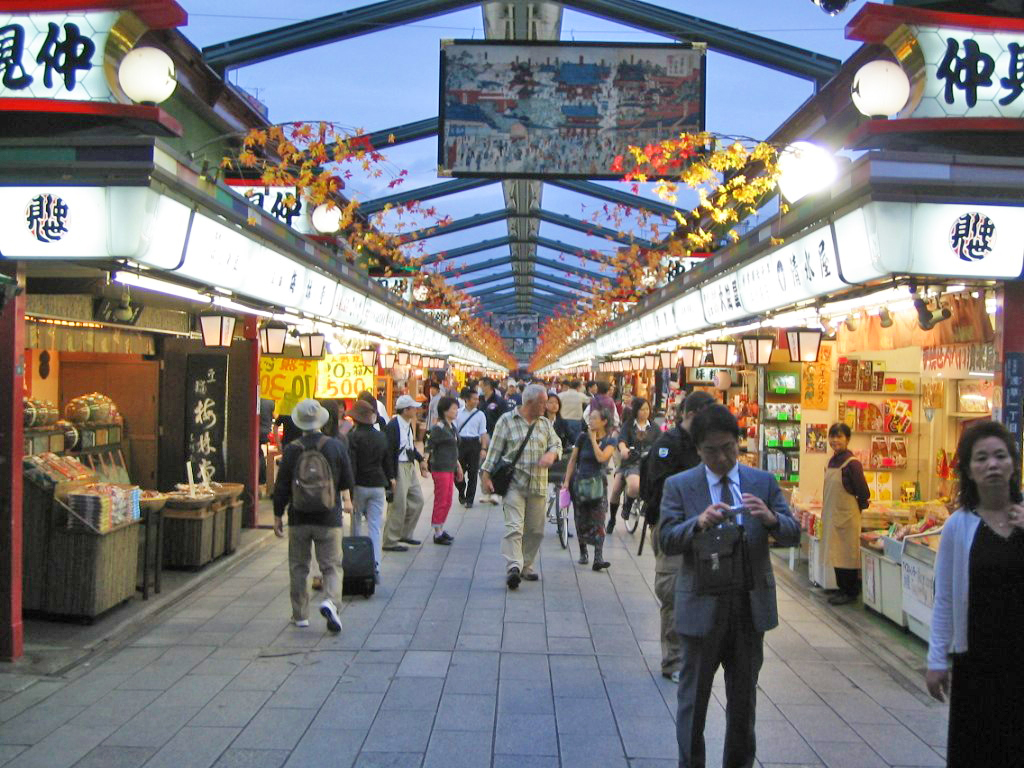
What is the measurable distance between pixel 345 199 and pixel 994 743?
15.8 metres

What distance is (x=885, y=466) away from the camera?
11.3 metres

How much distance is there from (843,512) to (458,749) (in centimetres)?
558

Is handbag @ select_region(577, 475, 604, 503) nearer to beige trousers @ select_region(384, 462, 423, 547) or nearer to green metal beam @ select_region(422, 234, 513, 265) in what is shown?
beige trousers @ select_region(384, 462, 423, 547)

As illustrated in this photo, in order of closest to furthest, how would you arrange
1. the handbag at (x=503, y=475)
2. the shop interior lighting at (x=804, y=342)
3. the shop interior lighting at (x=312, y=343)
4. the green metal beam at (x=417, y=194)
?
the handbag at (x=503, y=475)
the shop interior lighting at (x=804, y=342)
the shop interior lighting at (x=312, y=343)
the green metal beam at (x=417, y=194)

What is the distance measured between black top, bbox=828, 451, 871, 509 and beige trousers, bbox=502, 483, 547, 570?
3.08 meters

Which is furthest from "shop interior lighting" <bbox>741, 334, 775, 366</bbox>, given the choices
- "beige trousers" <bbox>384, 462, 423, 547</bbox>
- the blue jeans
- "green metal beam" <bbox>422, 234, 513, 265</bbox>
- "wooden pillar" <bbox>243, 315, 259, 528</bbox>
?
"green metal beam" <bbox>422, 234, 513, 265</bbox>

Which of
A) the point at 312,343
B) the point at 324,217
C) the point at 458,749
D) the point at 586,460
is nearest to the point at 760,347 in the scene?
the point at 586,460

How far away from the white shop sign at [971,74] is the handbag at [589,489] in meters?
5.33

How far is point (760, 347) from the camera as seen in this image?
12.9 m

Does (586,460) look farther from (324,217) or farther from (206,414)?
(324,217)

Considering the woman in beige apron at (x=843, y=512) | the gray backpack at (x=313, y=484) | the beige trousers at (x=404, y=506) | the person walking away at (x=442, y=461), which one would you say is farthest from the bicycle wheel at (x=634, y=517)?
the gray backpack at (x=313, y=484)

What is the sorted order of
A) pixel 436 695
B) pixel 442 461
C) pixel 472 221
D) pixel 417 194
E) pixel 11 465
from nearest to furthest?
pixel 436 695 < pixel 11 465 < pixel 442 461 < pixel 417 194 < pixel 472 221

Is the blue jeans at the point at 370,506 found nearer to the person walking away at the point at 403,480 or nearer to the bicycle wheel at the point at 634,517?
the person walking away at the point at 403,480

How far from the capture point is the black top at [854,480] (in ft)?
30.6
